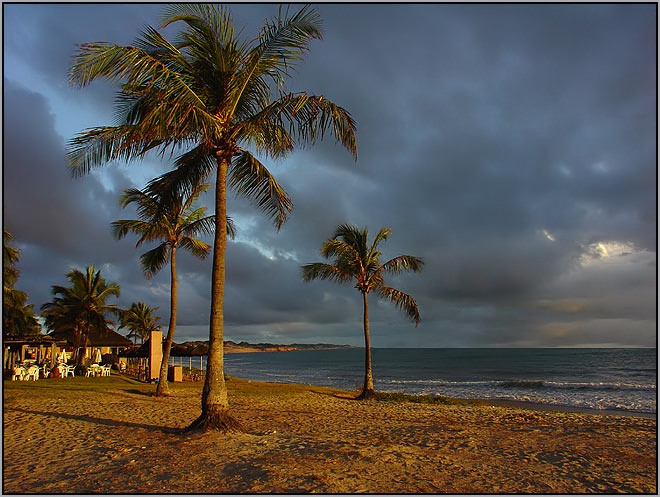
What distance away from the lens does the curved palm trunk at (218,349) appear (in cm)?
835

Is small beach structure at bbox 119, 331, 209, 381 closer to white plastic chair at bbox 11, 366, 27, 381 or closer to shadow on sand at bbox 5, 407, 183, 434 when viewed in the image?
white plastic chair at bbox 11, 366, 27, 381

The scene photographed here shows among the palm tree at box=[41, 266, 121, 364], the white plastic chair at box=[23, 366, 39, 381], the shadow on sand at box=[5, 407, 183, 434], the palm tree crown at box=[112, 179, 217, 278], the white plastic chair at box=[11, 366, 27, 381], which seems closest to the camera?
the shadow on sand at box=[5, 407, 183, 434]

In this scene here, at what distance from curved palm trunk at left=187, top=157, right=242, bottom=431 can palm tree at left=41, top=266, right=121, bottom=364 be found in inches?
1121

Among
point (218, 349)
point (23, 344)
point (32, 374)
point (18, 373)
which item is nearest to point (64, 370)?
point (23, 344)

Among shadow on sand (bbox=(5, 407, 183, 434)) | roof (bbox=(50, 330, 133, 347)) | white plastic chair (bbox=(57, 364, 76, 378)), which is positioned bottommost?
white plastic chair (bbox=(57, 364, 76, 378))

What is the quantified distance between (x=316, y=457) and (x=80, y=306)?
31705 mm

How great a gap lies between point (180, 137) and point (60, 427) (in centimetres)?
639

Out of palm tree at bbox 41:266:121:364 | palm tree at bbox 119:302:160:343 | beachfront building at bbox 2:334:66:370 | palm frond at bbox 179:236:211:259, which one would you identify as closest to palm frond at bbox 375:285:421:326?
palm frond at bbox 179:236:211:259

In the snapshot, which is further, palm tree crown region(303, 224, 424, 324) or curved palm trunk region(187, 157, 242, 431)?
palm tree crown region(303, 224, 424, 324)

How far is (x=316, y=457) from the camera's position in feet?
22.2

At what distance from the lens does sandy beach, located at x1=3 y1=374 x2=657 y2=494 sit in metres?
5.64

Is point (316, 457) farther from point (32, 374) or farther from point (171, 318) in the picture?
point (32, 374)

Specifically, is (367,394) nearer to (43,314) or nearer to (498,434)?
(498,434)

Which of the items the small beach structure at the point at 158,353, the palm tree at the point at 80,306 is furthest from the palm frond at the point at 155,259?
the palm tree at the point at 80,306
